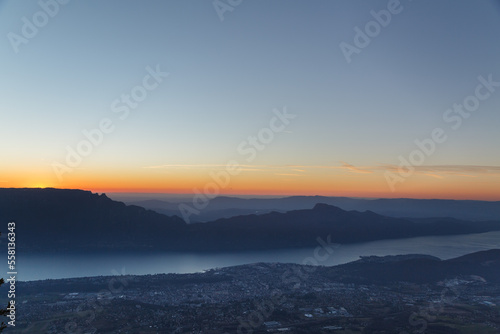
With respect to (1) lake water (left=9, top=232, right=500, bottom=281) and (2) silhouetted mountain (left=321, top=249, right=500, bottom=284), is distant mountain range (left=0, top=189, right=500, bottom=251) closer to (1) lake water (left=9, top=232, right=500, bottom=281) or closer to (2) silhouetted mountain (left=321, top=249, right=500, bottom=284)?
(1) lake water (left=9, top=232, right=500, bottom=281)

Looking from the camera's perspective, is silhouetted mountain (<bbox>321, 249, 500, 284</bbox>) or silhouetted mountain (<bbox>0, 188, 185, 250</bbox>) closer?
silhouetted mountain (<bbox>321, 249, 500, 284</bbox>)

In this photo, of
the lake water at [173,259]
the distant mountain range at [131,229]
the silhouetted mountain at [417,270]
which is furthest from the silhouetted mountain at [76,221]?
the silhouetted mountain at [417,270]

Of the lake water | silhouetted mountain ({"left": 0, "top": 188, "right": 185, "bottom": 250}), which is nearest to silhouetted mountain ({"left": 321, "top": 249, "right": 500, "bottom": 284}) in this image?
the lake water

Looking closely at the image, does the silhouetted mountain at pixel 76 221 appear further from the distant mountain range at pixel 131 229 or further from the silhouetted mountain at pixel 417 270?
the silhouetted mountain at pixel 417 270

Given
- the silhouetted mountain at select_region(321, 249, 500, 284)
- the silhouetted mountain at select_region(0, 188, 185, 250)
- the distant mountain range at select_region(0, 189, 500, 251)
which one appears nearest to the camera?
the silhouetted mountain at select_region(321, 249, 500, 284)

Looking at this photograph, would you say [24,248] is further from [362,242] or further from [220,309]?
[362,242]

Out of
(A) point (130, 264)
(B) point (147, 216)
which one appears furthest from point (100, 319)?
(B) point (147, 216)

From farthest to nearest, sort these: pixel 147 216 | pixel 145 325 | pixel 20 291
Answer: pixel 147 216, pixel 20 291, pixel 145 325

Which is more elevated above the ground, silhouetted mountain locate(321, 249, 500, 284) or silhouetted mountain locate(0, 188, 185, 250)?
silhouetted mountain locate(0, 188, 185, 250)
